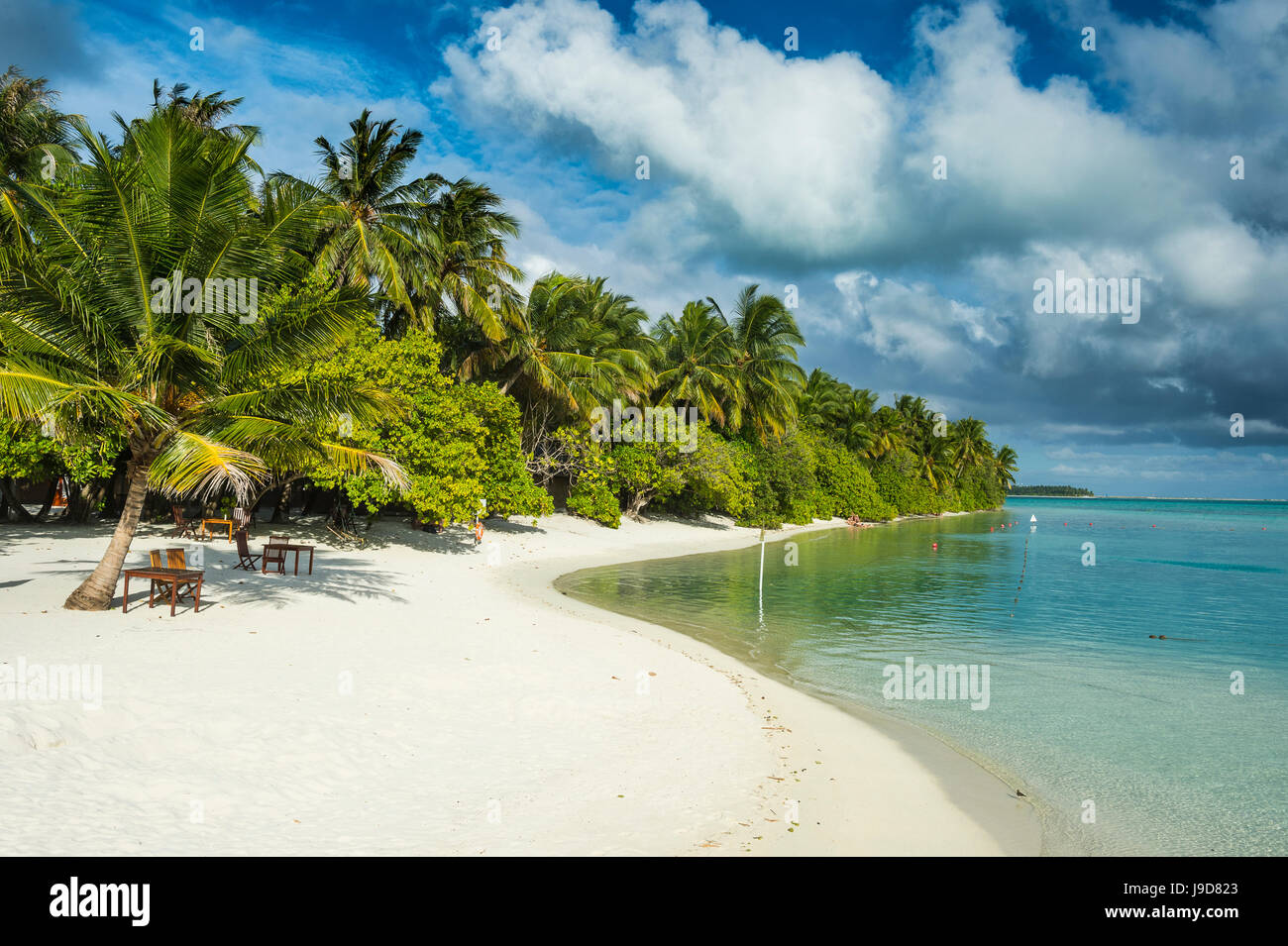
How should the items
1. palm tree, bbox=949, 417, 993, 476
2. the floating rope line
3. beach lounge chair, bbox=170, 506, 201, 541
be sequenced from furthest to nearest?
palm tree, bbox=949, 417, 993, 476 < the floating rope line < beach lounge chair, bbox=170, 506, 201, 541

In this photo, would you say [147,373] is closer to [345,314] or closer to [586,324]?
[345,314]

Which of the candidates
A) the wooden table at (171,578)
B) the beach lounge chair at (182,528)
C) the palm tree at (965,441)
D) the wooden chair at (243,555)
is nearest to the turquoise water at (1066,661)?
the wooden chair at (243,555)

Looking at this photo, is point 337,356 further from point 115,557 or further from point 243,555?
point 115,557

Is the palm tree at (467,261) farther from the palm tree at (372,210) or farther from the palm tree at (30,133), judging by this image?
the palm tree at (30,133)

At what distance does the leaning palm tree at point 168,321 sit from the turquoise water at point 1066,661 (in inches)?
358

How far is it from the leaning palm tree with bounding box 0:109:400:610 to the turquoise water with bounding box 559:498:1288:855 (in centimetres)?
908

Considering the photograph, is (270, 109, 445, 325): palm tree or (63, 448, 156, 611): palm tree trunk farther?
(270, 109, 445, 325): palm tree

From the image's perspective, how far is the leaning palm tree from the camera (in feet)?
34.4

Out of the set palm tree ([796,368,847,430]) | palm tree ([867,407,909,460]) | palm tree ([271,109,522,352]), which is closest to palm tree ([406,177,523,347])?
palm tree ([271,109,522,352])

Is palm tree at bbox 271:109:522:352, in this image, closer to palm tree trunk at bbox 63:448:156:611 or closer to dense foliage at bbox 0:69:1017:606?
dense foliage at bbox 0:69:1017:606

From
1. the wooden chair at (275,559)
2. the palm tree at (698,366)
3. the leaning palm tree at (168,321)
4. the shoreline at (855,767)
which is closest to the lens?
the shoreline at (855,767)

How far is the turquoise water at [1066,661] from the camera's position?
783 centimetres

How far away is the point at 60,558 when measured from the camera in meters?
16.7

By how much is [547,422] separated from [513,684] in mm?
29174
